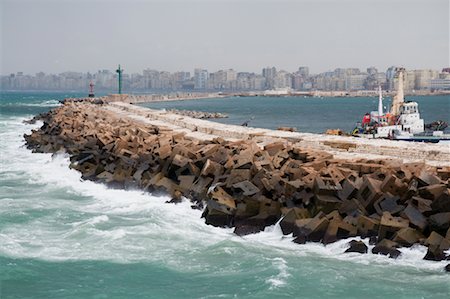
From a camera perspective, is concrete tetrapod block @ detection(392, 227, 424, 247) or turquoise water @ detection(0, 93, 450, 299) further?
concrete tetrapod block @ detection(392, 227, 424, 247)

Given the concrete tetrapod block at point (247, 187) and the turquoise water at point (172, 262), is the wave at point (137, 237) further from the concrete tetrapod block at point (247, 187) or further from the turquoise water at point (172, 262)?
the concrete tetrapod block at point (247, 187)

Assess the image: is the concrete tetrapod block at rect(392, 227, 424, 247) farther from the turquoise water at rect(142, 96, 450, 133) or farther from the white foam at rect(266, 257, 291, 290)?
the turquoise water at rect(142, 96, 450, 133)

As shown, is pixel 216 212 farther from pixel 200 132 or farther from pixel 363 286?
pixel 200 132

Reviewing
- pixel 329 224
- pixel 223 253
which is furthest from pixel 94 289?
pixel 329 224

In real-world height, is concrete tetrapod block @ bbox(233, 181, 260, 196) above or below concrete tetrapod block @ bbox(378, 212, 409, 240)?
above

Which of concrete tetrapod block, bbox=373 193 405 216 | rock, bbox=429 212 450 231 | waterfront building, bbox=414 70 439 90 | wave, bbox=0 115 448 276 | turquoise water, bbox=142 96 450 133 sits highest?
waterfront building, bbox=414 70 439 90

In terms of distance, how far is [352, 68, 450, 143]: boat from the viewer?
26.8 meters

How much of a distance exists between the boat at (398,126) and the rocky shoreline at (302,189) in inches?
529

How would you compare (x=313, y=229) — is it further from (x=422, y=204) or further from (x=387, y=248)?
(x=422, y=204)

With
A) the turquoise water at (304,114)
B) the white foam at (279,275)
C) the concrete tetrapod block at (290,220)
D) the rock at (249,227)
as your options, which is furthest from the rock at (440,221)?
the turquoise water at (304,114)

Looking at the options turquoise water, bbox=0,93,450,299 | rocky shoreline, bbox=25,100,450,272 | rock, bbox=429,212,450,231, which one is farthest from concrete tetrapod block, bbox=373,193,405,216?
turquoise water, bbox=0,93,450,299

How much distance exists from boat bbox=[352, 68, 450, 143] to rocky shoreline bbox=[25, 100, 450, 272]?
13.4 m

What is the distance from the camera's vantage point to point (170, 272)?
28.8ft

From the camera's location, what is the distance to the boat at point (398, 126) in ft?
87.8
